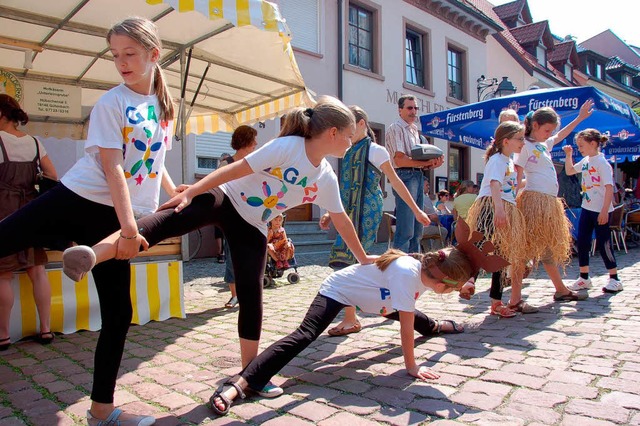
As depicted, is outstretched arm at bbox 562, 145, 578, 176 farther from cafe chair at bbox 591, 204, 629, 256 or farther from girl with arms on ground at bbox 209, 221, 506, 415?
girl with arms on ground at bbox 209, 221, 506, 415

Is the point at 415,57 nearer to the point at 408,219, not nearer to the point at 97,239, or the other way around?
the point at 408,219

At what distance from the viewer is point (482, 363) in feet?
10.0

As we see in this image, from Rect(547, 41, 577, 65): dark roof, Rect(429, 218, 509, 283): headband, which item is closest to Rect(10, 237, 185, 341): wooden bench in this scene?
Rect(429, 218, 509, 283): headband

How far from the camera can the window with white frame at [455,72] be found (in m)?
17.7

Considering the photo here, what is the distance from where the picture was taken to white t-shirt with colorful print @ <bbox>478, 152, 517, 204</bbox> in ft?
14.0

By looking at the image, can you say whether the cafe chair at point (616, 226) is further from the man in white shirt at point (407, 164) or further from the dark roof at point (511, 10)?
the dark roof at point (511, 10)

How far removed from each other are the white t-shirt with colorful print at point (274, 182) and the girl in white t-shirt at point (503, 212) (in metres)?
2.21

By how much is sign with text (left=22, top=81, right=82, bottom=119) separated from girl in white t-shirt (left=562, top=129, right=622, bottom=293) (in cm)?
628

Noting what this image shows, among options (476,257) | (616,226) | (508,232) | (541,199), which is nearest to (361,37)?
(616,226)

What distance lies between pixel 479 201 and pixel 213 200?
2874mm

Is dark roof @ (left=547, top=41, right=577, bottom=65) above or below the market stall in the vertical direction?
above

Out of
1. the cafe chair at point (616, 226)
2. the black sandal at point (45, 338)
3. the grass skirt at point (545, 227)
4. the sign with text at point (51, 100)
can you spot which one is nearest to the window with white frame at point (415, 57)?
the cafe chair at point (616, 226)

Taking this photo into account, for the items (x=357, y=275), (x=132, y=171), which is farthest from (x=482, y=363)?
(x=132, y=171)

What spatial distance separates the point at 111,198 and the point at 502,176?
10.6 feet
